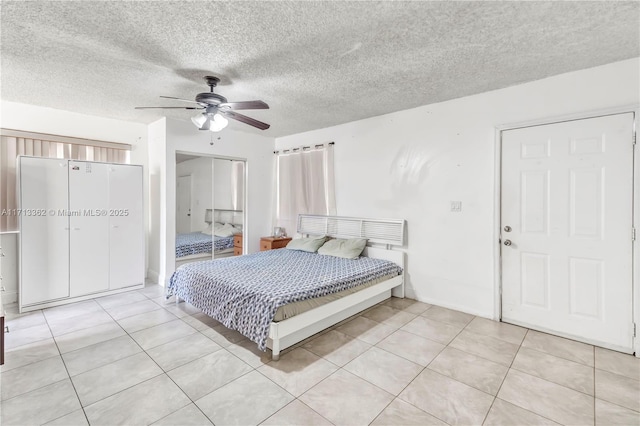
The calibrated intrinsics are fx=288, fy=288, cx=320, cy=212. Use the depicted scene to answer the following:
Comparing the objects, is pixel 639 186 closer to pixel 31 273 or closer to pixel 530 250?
pixel 530 250

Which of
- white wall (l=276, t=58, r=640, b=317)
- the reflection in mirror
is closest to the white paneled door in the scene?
white wall (l=276, t=58, r=640, b=317)

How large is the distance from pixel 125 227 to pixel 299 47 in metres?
3.44

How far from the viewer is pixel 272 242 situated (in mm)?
5074

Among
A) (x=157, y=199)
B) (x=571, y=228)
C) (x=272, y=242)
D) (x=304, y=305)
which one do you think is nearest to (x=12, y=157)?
(x=157, y=199)

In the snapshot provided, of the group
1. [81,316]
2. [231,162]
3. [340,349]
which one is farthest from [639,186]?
[81,316]

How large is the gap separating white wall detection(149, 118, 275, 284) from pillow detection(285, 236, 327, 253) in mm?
1106

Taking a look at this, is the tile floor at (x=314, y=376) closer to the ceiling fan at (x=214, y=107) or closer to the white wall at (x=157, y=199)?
the white wall at (x=157, y=199)

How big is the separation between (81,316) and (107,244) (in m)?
0.99

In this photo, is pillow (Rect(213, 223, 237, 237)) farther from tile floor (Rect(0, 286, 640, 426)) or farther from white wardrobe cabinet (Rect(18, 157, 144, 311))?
tile floor (Rect(0, 286, 640, 426))

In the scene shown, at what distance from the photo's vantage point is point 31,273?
11.1 feet

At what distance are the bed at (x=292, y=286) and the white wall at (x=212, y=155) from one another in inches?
40.7

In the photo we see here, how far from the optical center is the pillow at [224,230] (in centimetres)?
496

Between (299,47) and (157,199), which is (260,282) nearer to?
(299,47)

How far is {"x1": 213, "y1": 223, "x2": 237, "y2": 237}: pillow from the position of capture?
4.96 meters
